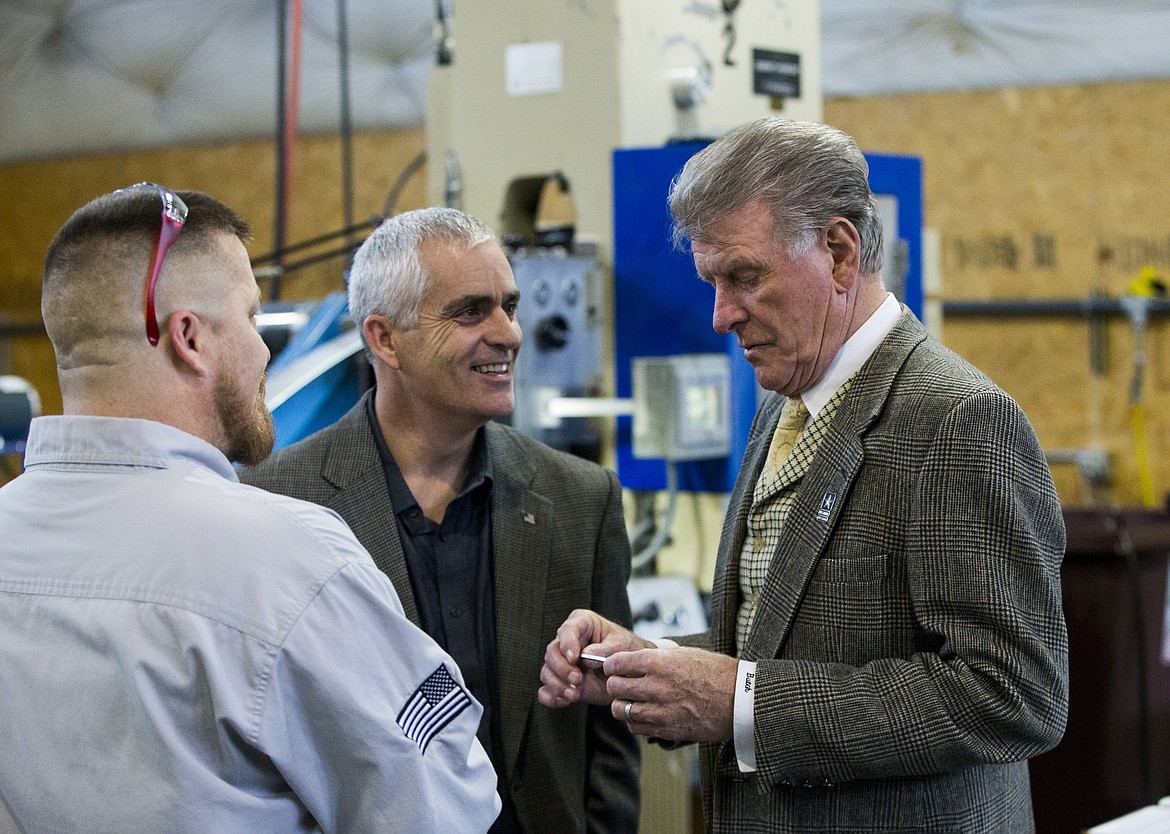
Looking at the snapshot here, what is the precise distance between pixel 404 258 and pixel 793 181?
0.70m

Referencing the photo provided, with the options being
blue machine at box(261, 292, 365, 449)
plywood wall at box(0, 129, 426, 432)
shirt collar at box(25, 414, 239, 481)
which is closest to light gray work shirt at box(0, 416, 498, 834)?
shirt collar at box(25, 414, 239, 481)

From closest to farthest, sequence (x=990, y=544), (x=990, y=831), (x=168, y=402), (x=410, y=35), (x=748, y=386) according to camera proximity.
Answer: (x=168, y=402) → (x=990, y=544) → (x=990, y=831) → (x=748, y=386) → (x=410, y=35)

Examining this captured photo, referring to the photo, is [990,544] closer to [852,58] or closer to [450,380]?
[450,380]

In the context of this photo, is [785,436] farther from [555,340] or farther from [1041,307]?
[1041,307]

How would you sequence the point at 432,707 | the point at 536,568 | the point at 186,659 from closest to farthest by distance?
1. the point at 186,659
2. the point at 432,707
3. the point at 536,568

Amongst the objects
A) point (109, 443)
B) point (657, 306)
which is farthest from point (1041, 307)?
point (109, 443)

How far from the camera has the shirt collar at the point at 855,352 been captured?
1463 mm

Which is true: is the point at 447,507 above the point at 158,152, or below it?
below

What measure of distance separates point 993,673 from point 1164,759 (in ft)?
8.93

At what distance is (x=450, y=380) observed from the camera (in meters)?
1.83

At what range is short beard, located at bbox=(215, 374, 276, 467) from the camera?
1.22 meters

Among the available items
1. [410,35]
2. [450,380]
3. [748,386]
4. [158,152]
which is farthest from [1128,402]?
[158,152]

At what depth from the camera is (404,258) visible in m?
1.88

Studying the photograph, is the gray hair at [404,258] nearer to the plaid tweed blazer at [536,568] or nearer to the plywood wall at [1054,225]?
the plaid tweed blazer at [536,568]
